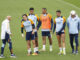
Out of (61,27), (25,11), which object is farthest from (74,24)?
(25,11)

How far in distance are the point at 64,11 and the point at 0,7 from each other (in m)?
6.62

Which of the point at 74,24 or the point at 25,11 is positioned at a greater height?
the point at 25,11

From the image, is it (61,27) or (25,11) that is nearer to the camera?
(61,27)

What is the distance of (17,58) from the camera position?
14203 millimetres

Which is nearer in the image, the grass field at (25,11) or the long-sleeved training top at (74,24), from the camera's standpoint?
the grass field at (25,11)

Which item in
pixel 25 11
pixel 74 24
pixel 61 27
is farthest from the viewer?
pixel 25 11

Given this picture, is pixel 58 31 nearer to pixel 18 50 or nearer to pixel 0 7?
pixel 18 50

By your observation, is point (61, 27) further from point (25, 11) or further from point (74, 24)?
point (25, 11)

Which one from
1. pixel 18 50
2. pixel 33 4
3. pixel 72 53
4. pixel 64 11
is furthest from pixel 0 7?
pixel 72 53

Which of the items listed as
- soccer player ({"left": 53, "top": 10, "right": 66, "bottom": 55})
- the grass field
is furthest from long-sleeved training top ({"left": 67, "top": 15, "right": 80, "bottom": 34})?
the grass field

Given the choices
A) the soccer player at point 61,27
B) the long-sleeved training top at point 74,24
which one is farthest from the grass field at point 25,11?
the long-sleeved training top at point 74,24

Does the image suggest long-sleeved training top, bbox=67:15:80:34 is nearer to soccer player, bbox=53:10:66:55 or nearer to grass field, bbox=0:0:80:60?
soccer player, bbox=53:10:66:55

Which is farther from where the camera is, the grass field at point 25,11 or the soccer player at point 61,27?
the soccer player at point 61,27

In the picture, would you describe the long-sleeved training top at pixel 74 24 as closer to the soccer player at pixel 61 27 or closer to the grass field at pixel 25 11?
the soccer player at pixel 61 27
